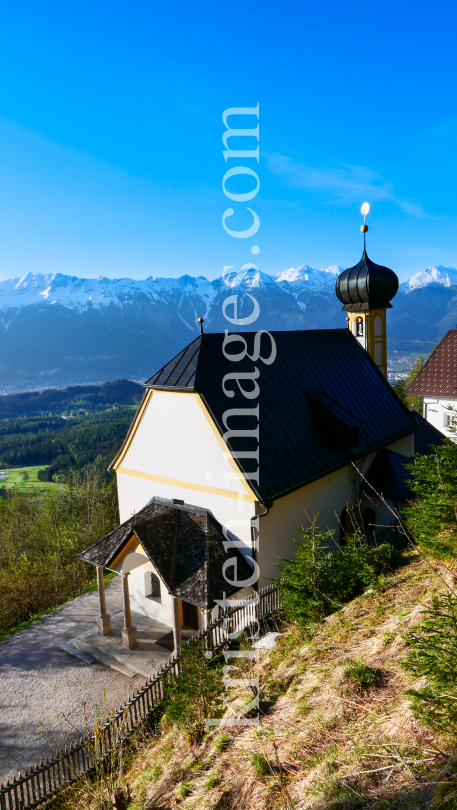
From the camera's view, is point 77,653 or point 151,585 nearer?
point 77,653

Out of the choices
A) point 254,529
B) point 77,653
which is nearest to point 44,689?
point 77,653

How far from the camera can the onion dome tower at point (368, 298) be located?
21.2 m

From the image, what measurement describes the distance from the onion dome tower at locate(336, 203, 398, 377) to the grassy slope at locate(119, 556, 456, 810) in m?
15.1

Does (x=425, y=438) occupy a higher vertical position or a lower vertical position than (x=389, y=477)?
higher

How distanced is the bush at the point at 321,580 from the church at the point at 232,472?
2.27 meters

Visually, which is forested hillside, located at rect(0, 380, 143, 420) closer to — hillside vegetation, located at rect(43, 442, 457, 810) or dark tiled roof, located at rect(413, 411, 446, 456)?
dark tiled roof, located at rect(413, 411, 446, 456)

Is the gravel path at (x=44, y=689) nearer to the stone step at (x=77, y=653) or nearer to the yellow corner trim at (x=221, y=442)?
the stone step at (x=77, y=653)

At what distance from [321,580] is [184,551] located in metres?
4.15

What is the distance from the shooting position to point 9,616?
17.8 meters

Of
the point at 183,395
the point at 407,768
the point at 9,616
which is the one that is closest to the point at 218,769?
the point at 407,768

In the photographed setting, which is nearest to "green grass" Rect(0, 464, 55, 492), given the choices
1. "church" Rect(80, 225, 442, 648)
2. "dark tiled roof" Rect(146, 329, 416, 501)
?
"church" Rect(80, 225, 442, 648)

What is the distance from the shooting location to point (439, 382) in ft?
102

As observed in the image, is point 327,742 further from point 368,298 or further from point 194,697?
point 368,298

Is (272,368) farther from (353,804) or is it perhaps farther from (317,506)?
(353,804)
